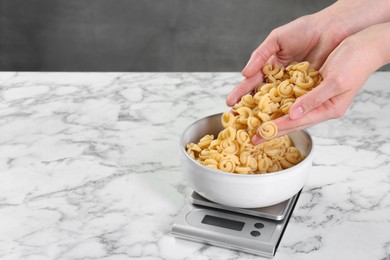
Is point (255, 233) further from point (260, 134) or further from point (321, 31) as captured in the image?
point (321, 31)

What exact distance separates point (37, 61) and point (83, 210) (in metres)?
2.25

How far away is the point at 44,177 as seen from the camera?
4.82 ft

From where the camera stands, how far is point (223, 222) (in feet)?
4.25

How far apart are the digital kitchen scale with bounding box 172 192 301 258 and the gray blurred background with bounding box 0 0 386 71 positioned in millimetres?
2125

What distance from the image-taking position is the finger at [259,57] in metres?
1.52

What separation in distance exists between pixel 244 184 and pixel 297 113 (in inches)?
7.1

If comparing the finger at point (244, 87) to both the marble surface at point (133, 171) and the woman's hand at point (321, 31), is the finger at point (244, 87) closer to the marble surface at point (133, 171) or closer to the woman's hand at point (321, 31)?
the woman's hand at point (321, 31)

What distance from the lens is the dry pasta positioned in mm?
1279

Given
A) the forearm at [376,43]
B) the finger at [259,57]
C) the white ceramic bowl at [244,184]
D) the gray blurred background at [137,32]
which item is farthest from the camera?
the gray blurred background at [137,32]

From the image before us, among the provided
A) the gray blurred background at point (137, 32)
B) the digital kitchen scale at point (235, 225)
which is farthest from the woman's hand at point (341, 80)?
the gray blurred background at point (137, 32)

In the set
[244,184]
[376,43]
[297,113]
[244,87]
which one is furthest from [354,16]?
[244,184]

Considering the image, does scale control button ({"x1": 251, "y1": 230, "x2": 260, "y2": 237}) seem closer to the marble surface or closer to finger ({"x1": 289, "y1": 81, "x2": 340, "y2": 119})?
the marble surface

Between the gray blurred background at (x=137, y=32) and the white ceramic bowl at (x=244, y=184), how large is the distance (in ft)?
7.04

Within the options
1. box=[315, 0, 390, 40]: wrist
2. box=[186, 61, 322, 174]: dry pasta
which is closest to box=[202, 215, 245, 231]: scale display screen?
box=[186, 61, 322, 174]: dry pasta
